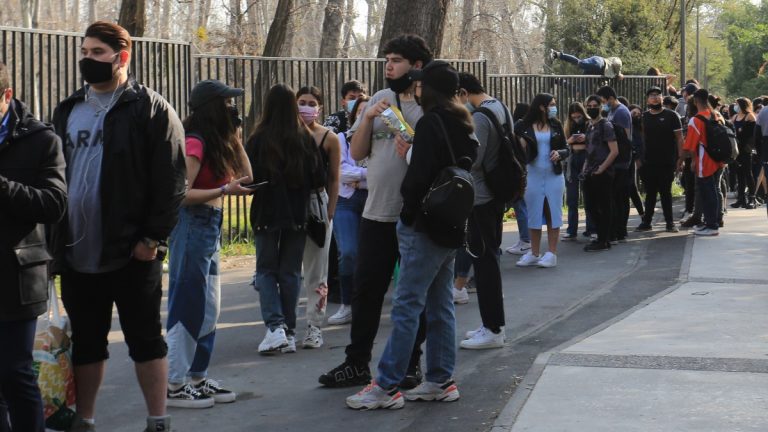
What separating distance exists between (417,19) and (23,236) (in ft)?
38.9

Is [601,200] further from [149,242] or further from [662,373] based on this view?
[149,242]

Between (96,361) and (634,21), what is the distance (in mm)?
28694

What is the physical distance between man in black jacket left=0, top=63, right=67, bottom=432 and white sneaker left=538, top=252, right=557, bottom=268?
26.5ft

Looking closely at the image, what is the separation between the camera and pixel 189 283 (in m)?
6.35

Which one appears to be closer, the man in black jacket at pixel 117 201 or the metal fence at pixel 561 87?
the man in black jacket at pixel 117 201

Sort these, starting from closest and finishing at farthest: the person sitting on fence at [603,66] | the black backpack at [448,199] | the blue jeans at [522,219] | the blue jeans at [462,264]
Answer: the black backpack at [448,199] < the blue jeans at [462,264] < the blue jeans at [522,219] < the person sitting on fence at [603,66]

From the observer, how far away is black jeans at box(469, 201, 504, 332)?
26.0 feet

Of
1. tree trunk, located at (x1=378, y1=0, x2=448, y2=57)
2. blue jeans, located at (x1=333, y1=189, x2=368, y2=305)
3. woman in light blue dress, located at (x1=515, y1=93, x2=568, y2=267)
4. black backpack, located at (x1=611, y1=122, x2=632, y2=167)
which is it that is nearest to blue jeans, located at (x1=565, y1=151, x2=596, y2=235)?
black backpack, located at (x1=611, y1=122, x2=632, y2=167)

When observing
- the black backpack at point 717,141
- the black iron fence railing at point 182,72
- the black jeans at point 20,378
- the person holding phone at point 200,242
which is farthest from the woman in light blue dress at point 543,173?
the black jeans at point 20,378

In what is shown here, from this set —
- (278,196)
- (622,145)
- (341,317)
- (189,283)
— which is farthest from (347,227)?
(622,145)

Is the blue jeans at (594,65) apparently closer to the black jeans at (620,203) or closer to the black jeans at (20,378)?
the black jeans at (620,203)

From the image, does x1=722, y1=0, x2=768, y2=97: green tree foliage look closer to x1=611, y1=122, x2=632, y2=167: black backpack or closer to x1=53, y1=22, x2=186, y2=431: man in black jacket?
x1=611, y1=122, x2=632, y2=167: black backpack

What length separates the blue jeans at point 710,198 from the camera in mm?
14852

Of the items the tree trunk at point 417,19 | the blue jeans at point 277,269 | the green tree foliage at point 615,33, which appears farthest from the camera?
the green tree foliage at point 615,33
